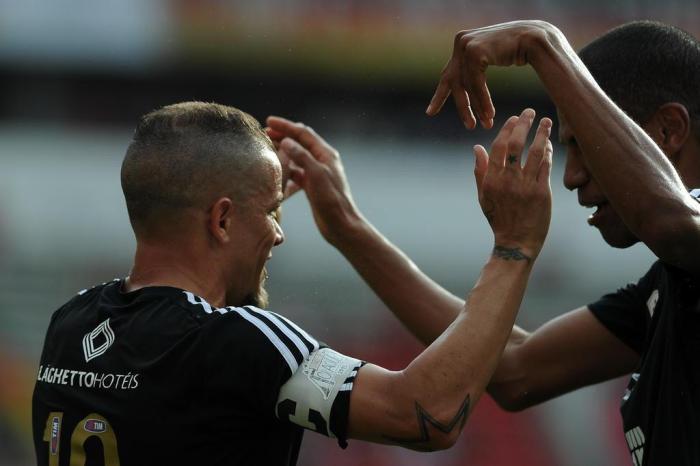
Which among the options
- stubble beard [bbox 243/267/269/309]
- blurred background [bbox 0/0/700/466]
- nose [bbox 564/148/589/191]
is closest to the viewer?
stubble beard [bbox 243/267/269/309]

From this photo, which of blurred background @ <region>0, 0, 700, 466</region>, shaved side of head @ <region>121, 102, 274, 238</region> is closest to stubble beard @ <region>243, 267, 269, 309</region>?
shaved side of head @ <region>121, 102, 274, 238</region>

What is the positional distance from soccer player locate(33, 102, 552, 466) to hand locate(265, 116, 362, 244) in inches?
35.1

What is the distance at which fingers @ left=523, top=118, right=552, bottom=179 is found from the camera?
2.98m

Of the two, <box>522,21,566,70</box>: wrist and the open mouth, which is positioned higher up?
<box>522,21,566,70</box>: wrist

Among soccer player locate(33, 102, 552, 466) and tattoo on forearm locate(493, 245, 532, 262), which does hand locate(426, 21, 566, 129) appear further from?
tattoo on forearm locate(493, 245, 532, 262)

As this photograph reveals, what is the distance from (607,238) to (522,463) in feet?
30.0

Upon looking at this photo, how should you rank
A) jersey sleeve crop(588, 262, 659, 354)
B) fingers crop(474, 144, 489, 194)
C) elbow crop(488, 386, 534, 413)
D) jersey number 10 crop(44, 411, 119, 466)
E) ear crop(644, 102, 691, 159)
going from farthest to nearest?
elbow crop(488, 386, 534, 413)
jersey sleeve crop(588, 262, 659, 354)
ear crop(644, 102, 691, 159)
fingers crop(474, 144, 489, 194)
jersey number 10 crop(44, 411, 119, 466)

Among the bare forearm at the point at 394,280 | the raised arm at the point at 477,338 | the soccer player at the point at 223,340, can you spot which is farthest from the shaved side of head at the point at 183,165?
the bare forearm at the point at 394,280

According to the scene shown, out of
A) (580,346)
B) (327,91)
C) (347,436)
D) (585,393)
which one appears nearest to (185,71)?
(327,91)

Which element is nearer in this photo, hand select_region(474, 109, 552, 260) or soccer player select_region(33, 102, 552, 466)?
soccer player select_region(33, 102, 552, 466)

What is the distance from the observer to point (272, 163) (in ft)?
10.9

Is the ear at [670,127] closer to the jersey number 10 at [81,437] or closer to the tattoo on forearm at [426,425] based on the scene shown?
the tattoo on forearm at [426,425]

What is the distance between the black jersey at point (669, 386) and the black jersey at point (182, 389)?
1041 millimetres

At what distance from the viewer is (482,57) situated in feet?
10.5
